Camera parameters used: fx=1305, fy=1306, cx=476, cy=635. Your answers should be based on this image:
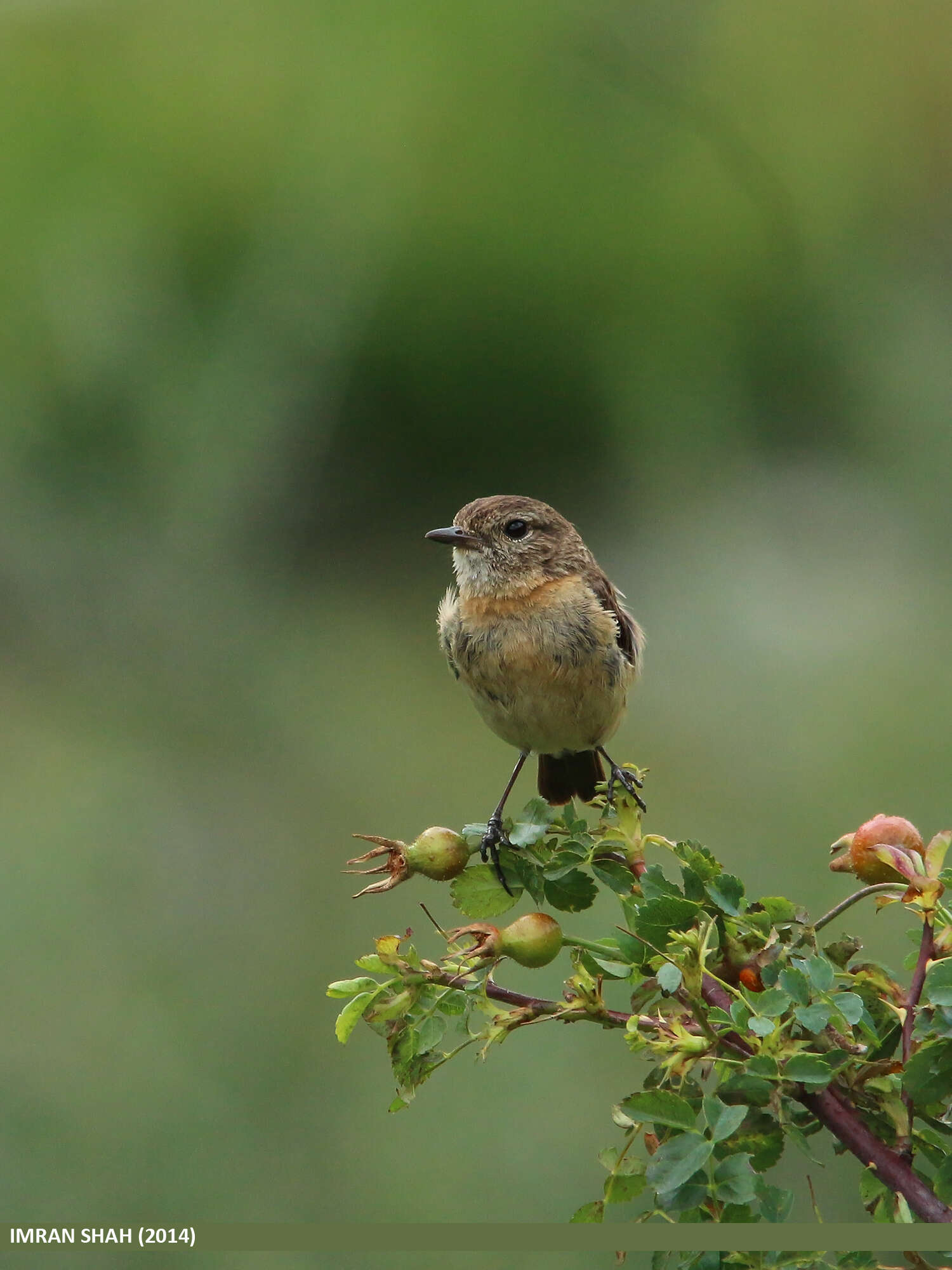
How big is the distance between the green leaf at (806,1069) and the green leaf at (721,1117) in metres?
0.05

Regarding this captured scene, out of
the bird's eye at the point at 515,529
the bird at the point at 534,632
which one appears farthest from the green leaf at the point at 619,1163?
the bird's eye at the point at 515,529

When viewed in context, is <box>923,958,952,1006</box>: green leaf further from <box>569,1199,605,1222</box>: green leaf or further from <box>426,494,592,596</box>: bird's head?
<box>426,494,592,596</box>: bird's head

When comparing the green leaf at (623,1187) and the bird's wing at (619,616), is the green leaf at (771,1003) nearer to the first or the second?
the green leaf at (623,1187)

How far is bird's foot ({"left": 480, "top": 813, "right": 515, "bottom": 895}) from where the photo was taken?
1.29 metres

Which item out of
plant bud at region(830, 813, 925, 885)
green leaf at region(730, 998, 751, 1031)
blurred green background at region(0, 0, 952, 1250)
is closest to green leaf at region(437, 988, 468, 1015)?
green leaf at region(730, 998, 751, 1031)

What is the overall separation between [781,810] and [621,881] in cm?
324

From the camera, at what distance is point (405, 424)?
16.1 ft

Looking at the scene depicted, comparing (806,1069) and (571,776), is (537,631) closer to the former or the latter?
(571,776)

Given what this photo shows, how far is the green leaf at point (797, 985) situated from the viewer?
0.98m

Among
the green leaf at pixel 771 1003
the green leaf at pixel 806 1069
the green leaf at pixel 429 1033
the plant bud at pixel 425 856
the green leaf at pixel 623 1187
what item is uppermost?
the plant bud at pixel 425 856

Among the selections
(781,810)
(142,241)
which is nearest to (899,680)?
(781,810)

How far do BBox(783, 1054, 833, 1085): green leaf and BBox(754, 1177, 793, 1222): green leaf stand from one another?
3.6 inches

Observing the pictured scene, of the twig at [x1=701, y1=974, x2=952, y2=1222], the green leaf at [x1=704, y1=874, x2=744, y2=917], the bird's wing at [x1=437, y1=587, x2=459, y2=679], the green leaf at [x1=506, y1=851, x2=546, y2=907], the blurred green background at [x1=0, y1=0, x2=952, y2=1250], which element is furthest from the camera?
the blurred green background at [x1=0, y1=0, x2=952, y2=1250]

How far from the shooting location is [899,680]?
188 inches
